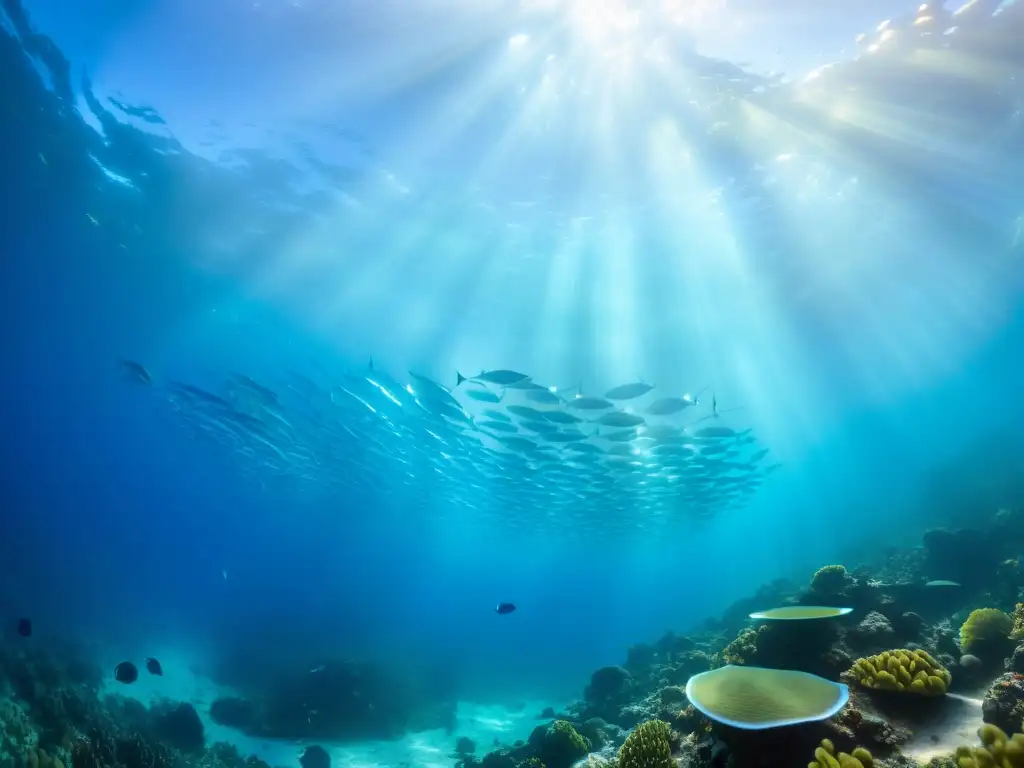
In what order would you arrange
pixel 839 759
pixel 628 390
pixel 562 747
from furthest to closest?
pixel 628 390, pixel 562 747, pixel 839 759

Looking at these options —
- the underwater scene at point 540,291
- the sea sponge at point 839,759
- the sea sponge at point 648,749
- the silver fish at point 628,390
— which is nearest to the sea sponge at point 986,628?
the underwater scene at point 540,291

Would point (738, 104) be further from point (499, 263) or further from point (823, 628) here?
point (823, 628)

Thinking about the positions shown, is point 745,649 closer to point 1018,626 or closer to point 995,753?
point 1018,626

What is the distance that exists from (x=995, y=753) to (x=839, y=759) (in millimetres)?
955

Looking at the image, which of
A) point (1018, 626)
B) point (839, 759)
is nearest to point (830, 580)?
point (1018, 626)

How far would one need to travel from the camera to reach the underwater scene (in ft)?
27.2

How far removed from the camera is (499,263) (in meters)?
17.7

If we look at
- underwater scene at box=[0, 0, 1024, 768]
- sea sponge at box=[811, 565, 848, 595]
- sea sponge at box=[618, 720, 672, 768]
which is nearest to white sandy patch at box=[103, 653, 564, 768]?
underwater scene at box=[0, 0, 1024, 768]

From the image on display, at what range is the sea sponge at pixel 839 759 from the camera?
3.13 metres

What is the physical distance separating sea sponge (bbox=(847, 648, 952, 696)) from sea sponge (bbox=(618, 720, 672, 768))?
2078 millimetres

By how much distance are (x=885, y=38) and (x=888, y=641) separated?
14.4m

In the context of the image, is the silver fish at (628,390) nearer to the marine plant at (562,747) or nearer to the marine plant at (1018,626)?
the marine plant at (562,747)

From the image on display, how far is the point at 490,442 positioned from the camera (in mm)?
27047

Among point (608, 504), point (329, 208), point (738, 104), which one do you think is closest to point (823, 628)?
point (738, 104)
